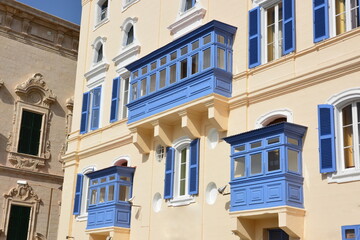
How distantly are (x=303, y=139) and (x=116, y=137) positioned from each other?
31.3 feet

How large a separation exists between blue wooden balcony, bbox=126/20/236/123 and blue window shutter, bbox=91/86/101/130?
3.48 metres

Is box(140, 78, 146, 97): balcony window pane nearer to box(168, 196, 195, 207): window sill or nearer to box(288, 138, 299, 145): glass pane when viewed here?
box(168, 196, 195, 207): window sill

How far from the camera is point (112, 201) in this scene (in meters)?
21.6

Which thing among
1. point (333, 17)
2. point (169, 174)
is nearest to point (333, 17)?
point (333, 17)

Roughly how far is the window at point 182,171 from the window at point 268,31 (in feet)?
11.8

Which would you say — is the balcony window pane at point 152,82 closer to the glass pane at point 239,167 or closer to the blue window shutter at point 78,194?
the glass pane at point 239,167

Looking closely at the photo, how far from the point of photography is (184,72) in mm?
20000

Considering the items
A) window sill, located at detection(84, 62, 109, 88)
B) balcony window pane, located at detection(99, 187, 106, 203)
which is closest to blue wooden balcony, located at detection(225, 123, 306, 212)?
balcony window pane, located at detection(99, 187, 106, 203)

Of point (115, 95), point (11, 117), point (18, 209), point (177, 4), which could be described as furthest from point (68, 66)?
point (177, 4)

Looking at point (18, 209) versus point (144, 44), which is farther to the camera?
point (18, 209)

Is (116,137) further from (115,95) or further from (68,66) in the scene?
(68,66)

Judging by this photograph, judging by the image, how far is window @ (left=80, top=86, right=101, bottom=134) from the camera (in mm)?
25375

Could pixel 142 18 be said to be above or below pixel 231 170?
above

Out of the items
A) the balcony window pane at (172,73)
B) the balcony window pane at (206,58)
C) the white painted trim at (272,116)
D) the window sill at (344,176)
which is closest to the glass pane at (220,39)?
the balcony window pane at (206,58)
